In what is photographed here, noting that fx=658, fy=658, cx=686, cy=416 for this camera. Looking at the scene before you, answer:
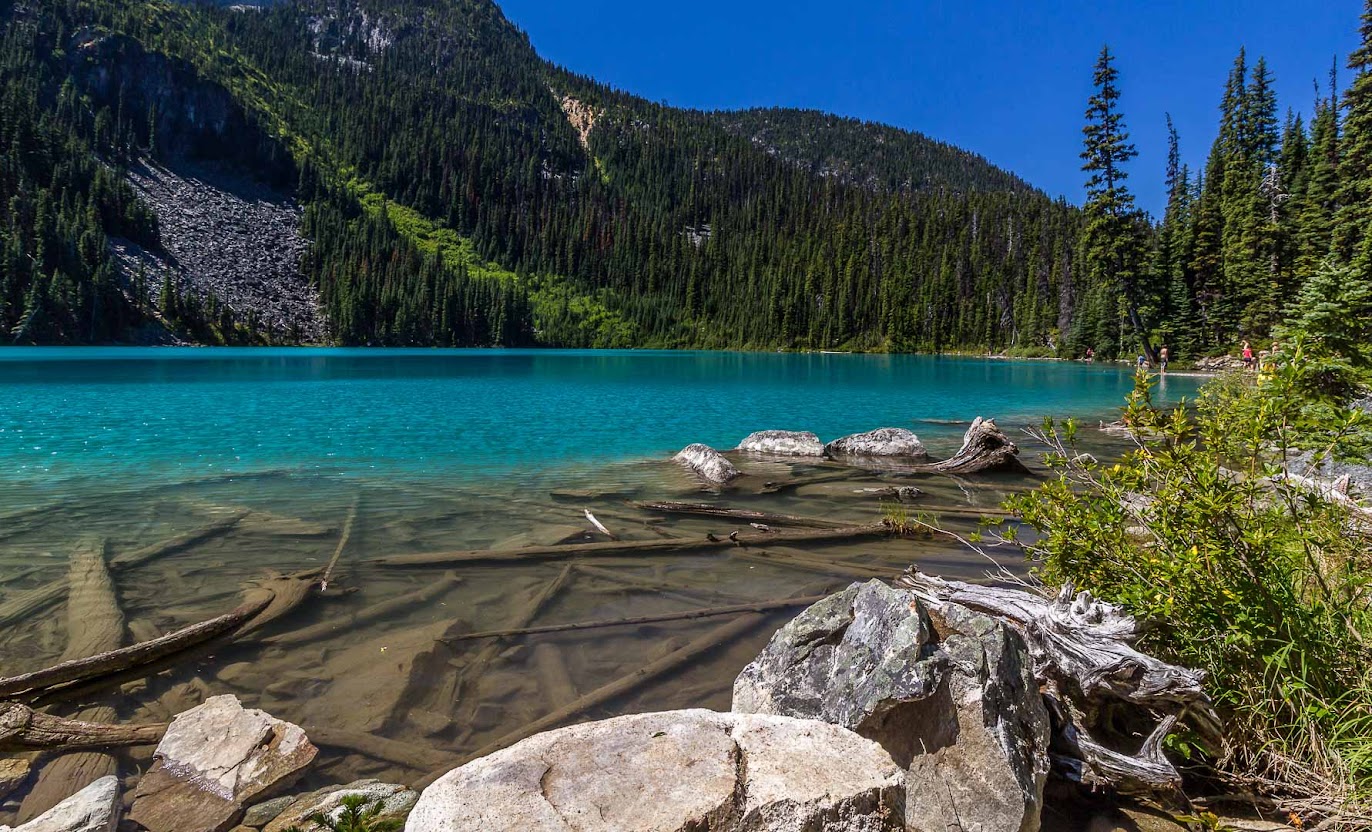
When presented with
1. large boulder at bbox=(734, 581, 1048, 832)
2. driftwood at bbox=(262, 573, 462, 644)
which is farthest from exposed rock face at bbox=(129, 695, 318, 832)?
large boulder at bbox=(734, 581, 1048, 832)

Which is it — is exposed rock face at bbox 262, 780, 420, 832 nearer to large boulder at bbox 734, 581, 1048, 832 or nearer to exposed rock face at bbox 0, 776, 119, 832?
exposed rock face at bbox 0, 776, 119, 832

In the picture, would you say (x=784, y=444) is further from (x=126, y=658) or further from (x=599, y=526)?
(x=126, y=658)

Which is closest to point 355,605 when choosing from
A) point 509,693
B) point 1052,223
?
point 509,693

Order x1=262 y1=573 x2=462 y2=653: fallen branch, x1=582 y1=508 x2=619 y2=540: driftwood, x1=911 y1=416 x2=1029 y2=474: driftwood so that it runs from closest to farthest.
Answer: x1=262 y1=573 x2=462 y2=653: fallen branch < x1=582 y1=508 x2=619 y2=540: driftwood < x1=911 y1=416 x2=1029 y2=474: driftwood

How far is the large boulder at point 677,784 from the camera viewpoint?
2.28 m

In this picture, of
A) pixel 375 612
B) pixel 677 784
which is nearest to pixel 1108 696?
pixel 677 784

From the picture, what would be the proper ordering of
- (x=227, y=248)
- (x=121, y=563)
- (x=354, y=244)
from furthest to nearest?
(x=354, y=244), (x=227, y=248), (x=121, y=563)

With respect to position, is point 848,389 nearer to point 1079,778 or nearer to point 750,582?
point 750,582

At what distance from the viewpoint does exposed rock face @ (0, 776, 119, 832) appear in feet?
11.4

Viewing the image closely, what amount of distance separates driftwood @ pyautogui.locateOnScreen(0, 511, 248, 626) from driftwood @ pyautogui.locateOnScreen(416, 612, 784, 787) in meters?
5.91

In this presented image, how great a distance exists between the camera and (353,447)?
19.0 metres

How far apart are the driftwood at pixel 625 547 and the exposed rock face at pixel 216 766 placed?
3.83m

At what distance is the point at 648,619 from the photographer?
22.8 ft

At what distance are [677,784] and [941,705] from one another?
1.83 metres
